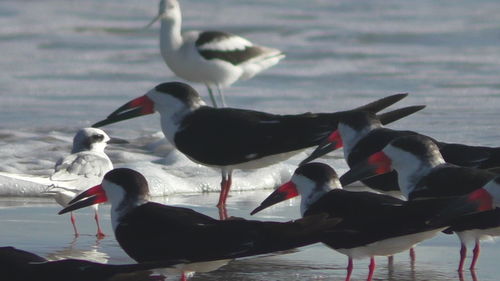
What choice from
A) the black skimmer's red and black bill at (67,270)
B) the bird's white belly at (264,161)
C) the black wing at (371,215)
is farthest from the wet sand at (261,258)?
the black skimmer's red and black bill at (67,270)

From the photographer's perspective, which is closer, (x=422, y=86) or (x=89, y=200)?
(x=89, y=200)

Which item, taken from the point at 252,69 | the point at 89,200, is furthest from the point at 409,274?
the point at 252,69

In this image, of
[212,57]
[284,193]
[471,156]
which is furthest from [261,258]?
[212,57]

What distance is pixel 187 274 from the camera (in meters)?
6.30

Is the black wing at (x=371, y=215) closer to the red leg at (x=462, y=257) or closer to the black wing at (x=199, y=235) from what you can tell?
the black wing at (x=199, y=235)

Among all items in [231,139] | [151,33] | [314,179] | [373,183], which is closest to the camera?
[314,179]

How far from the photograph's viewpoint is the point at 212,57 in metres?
14.0

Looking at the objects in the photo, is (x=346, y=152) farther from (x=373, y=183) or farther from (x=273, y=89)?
(x=273, y=89)

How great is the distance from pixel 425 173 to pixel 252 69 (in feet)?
26.2

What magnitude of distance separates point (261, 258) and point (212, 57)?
23.8ft

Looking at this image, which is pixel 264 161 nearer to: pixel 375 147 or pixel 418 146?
pixel 375 147

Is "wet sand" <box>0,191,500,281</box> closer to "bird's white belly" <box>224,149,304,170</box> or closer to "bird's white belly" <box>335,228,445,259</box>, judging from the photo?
"bird's white belly" <box>224,149,304,170</box>

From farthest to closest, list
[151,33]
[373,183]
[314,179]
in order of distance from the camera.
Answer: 1. [151,33]
2. [373,183]
3. [314,179]

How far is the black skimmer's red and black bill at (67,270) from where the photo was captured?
194 inches
